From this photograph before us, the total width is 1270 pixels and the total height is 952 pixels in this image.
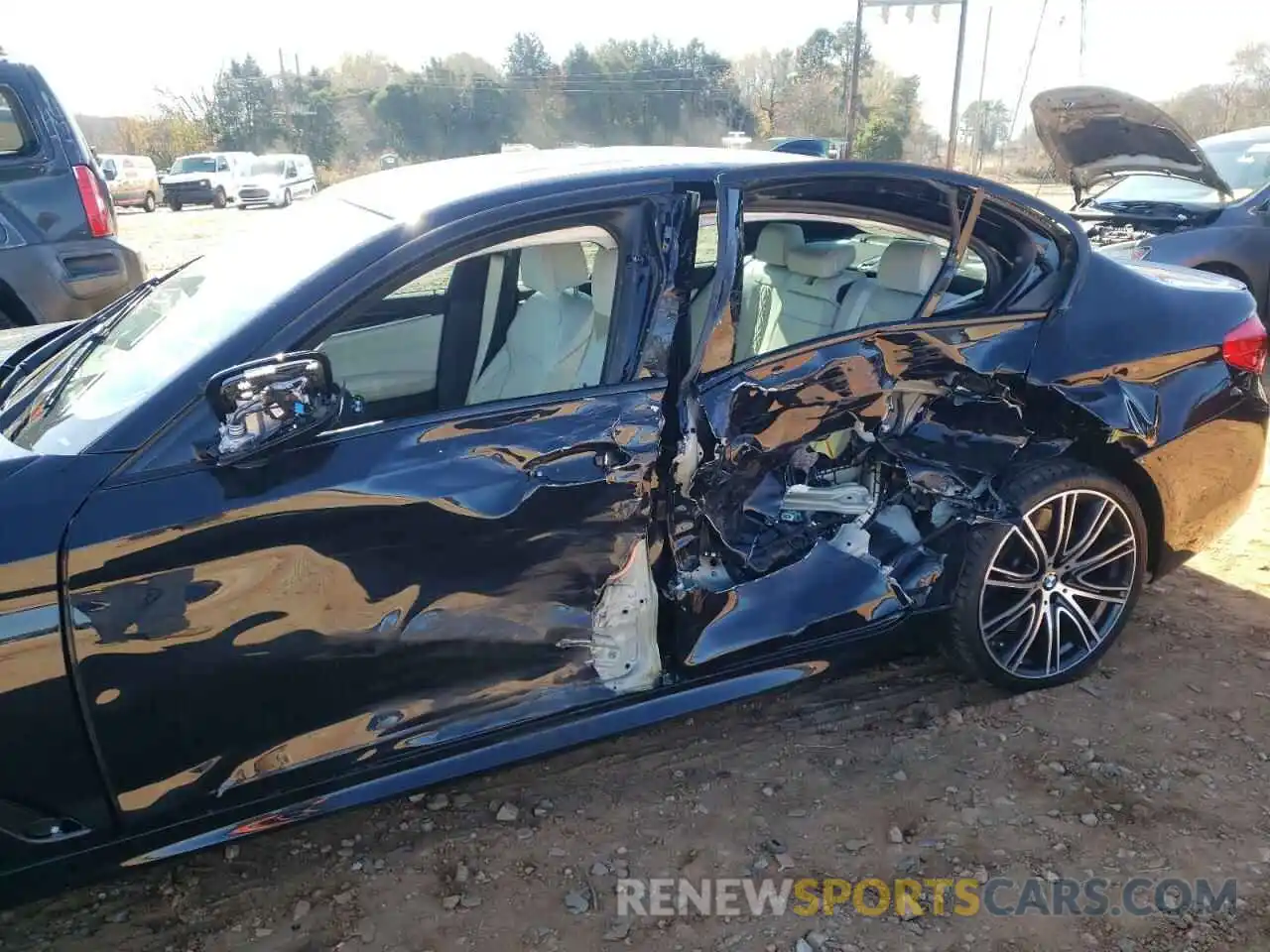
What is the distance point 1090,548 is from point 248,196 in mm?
31772

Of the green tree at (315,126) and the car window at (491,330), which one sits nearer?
the car window at (491,330)

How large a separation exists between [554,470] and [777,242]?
4.77ft

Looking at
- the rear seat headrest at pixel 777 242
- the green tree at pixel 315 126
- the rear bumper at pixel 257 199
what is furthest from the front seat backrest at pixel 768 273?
the green tree at pixel 315 126

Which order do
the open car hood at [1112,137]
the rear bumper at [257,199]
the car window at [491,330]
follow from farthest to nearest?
the rear bumper at [257,199]
the open car hood at [1112,137]
the car window at [491,330]

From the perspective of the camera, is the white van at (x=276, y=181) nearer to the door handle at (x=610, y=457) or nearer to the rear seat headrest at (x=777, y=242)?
the rear seat headrest at (x=777, y=242)

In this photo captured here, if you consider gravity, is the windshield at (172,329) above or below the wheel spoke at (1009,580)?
above

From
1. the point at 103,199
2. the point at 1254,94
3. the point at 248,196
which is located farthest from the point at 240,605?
the point at 1254,94

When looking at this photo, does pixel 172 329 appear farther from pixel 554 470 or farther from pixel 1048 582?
pixel 1048 582

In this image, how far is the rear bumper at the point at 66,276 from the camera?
15.8 ft

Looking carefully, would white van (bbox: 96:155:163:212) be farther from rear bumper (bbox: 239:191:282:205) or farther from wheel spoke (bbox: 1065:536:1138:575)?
wheel spoke (bbox: 1065:536:1138:575)

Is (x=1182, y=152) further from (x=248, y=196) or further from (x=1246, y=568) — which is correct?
(x=248, y=196)

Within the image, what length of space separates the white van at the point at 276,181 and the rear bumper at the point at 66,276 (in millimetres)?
26877

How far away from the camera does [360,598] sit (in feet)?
6.72

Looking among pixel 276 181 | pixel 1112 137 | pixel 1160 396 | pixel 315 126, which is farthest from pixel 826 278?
pixel 315 126
